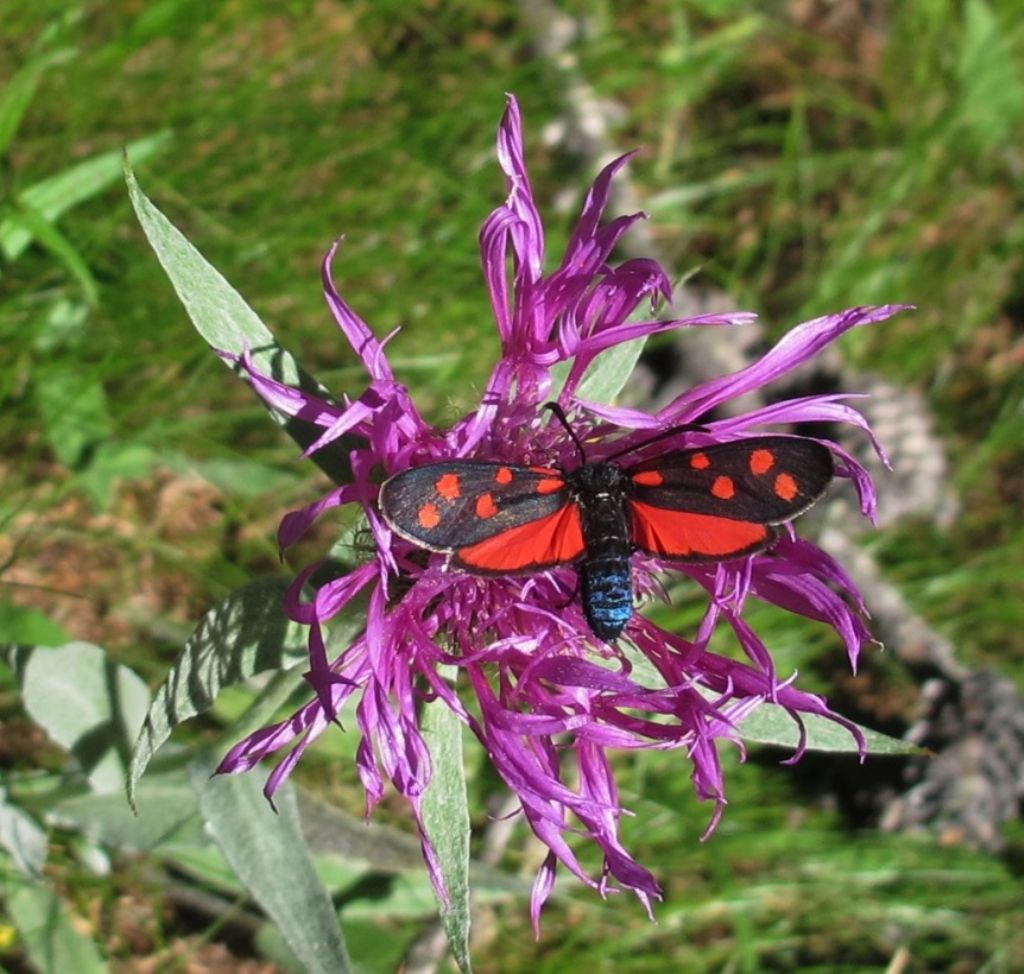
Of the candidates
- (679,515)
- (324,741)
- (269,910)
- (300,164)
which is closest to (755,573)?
(679,515)

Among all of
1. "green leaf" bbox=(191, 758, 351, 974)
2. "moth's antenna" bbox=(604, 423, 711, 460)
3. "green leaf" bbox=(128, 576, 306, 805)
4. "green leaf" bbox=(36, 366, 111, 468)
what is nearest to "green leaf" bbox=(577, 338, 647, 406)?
"moth's antenna" bbox=(604, 423, 711, 460)

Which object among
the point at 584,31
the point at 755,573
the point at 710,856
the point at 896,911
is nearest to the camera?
the point at 755,573

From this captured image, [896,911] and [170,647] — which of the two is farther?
[896,911]

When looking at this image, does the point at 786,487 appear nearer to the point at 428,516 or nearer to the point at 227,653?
the point at 428,516

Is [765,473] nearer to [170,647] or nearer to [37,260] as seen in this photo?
[170,647]

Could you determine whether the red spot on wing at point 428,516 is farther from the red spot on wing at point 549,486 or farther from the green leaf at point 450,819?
the green leaf at point 450,819

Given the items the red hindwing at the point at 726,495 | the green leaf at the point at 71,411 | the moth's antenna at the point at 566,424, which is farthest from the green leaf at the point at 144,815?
the red hindwing at the point at 726,495

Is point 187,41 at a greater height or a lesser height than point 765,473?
greater
